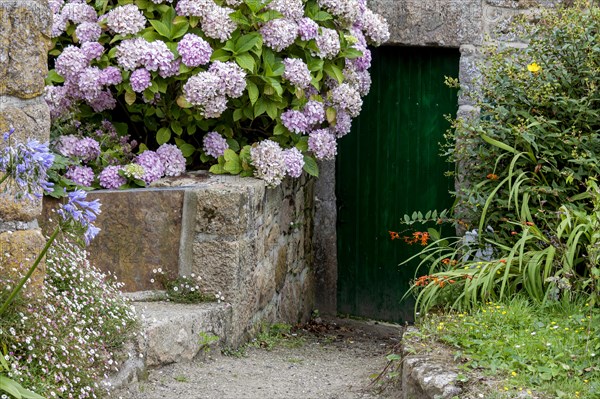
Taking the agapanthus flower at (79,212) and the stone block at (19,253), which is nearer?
the agapanthus flower at (79,212)

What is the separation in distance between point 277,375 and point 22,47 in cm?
219

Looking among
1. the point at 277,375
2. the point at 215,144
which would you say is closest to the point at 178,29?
the point at 215,144

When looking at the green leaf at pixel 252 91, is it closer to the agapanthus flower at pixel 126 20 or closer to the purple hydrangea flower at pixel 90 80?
the agapanthus flower at pixel 126 20

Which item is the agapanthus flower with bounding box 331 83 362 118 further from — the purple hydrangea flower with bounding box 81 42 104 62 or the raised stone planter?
the purple hydrangea flower with bounding box 81 42 104 62

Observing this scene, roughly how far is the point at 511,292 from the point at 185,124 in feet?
7.45

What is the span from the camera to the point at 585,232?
5.12m

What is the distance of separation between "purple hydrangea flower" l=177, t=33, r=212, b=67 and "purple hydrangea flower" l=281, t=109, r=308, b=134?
654 millimetres

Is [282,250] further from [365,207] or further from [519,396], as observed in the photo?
[519,396]

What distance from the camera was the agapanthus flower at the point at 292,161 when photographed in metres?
6.07

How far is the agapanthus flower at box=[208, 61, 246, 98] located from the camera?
5.79 metres

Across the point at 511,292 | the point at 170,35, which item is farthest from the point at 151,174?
the point at 511,292

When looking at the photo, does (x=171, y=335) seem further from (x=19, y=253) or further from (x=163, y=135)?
(x=163, y=135)

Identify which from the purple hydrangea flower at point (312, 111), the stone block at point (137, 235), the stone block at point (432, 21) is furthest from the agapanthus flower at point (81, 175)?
the stone block at point (432, 21)

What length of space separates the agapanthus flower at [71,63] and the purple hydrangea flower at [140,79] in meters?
0.33
